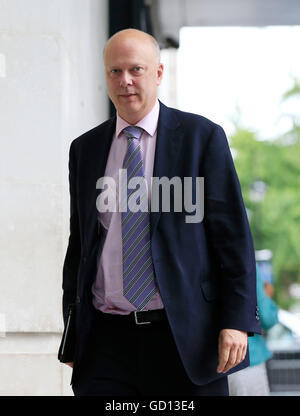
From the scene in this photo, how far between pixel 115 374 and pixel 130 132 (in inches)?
31.0

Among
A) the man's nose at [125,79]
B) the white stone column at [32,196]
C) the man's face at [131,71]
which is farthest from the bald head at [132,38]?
the white stone column at [32,196]

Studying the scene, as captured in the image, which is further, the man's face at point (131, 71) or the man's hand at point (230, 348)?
the man's face at point (131, 71)

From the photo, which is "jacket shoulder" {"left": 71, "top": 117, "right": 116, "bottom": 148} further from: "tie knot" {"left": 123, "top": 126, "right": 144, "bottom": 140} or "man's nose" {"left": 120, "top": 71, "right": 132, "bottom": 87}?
"man's nose" {"left": 120, "top": 71, "right": 132, "bottom": 87}

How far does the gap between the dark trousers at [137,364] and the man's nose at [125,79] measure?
74 cm

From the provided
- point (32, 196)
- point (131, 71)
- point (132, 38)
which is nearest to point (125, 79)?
point (131, 71)

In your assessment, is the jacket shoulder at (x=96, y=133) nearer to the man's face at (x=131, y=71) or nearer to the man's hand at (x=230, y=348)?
the man's face at (x=131, y=71)

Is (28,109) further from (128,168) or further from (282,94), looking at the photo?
(282,94)

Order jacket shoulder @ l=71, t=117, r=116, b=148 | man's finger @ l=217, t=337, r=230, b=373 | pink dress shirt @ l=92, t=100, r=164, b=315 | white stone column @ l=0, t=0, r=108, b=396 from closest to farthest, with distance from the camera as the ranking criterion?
man's finger @ l=217, t=337, r=230, b=373, pink dress shirt @ l=92, t=100, r=164, b=315, jacket shoulder @ l=71, t=117, r=116, b=148, white stone column @ l=0, t=0, r=108, b=396

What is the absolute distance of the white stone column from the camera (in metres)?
3.32

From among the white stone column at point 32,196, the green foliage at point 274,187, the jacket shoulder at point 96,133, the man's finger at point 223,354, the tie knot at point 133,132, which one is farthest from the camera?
the green foliage at point 274,187

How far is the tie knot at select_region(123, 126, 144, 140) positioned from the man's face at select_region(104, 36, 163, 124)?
0.23 feet

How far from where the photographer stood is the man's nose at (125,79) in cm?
208

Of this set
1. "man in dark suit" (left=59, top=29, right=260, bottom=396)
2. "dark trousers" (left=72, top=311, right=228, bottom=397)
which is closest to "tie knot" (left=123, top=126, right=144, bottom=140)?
"man in dark suit" (left=59, top=29, right=260, bottom=396)

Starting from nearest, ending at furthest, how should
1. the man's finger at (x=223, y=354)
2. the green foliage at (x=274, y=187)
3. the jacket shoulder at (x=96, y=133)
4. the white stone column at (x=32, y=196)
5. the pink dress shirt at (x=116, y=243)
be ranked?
the man's finger at (x=223, y=354) → the pink dress shirt at (x=116, y=243) → the jacket shoulder at (x=96, y=133) → the white stone column at (x=32, y=196) → the green foliage at (x=274, y=187)
